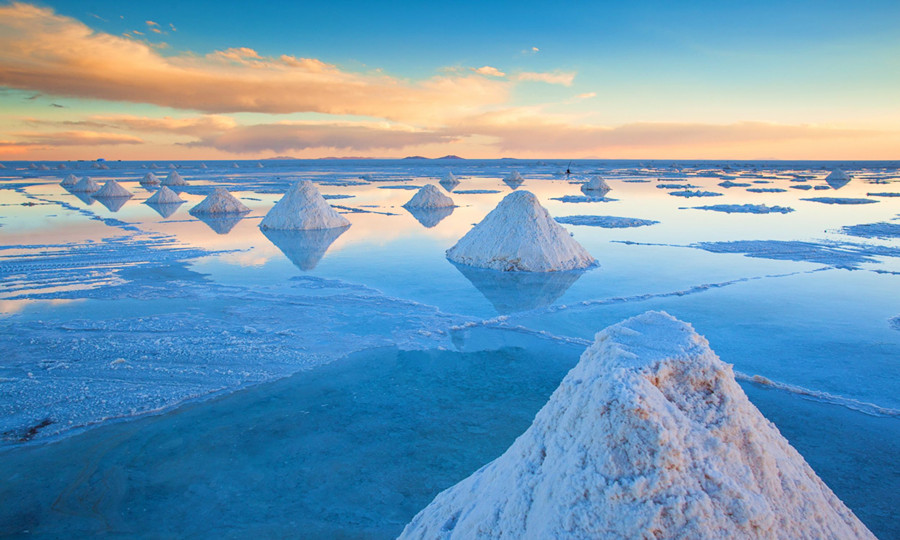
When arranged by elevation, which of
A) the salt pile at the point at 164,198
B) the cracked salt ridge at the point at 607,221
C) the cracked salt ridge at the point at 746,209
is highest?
the salt pile at the point at 164,198

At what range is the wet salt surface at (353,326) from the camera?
3.28 metres

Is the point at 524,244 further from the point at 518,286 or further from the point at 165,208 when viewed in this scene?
the point at 165,208

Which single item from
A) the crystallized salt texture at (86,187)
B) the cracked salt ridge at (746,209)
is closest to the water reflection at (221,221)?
the crystallized salt texture at (86,187)

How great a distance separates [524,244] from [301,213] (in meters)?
7.40

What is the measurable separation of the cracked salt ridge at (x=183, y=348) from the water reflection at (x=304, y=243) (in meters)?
2.65

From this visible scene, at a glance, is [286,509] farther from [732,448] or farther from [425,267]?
[425,267]

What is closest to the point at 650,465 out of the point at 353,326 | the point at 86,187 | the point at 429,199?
the point at 353,326

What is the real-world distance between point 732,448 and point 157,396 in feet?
14.1

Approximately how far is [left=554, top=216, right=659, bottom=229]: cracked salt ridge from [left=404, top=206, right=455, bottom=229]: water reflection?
3965 mm

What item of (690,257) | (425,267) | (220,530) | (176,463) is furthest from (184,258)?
(690,257)

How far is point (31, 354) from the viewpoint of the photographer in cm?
505

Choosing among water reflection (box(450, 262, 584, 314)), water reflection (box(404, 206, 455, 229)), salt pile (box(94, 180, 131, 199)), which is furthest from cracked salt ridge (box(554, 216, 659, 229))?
salt pile (box(94, 180, 131, 199))

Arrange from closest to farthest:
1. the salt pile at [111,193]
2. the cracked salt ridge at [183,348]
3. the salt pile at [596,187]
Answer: the cracked salt ridge at [183,348] → the salt pile at [111,193] → the salt pile at [596,187]

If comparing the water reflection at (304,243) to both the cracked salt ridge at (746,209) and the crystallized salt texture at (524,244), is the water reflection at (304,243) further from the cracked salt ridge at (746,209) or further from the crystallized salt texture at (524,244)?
the cracked salt ridge at (746,209)
